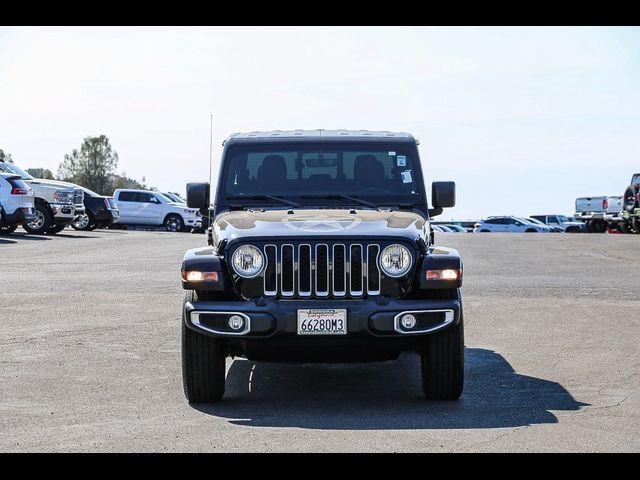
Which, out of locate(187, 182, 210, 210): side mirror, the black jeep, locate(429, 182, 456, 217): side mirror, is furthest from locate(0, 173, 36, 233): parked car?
the black jeep

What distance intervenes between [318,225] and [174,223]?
120ft

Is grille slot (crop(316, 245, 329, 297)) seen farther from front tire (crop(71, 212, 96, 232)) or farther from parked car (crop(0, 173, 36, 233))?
front tire (crop(71, 212, 96, 232))

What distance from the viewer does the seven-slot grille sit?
7359 mm

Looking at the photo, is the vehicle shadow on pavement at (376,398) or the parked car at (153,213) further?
the parked car at (153,213)

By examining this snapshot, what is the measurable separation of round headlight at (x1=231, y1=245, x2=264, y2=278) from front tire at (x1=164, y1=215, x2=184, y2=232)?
1432 inches

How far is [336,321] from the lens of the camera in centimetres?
722

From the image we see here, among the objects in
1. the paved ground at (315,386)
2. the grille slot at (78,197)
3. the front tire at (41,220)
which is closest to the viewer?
the paved ground at (315,386)

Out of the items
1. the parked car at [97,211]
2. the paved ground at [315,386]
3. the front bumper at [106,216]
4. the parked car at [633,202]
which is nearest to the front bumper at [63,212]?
the parked car at [97,211]

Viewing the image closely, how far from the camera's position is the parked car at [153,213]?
43500mm

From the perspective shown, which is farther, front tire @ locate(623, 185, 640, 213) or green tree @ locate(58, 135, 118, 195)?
green tree @ locate(58, 135, 118, 195)

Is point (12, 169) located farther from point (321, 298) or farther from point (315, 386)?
point (321, 298)

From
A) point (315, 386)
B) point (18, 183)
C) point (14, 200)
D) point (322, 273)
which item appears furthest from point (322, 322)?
point (14, 200)

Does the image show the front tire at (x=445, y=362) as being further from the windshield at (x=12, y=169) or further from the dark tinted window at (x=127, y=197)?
the dark tinted window at (x=127, y=197)

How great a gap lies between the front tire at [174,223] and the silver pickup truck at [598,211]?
59.1 feet
